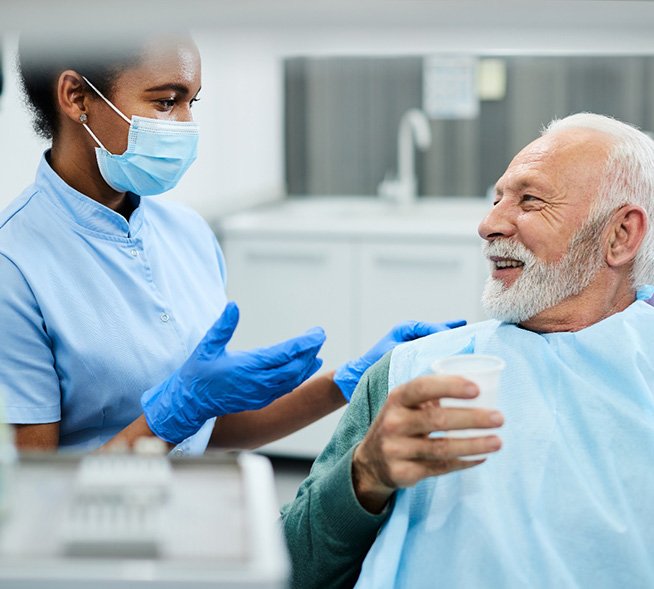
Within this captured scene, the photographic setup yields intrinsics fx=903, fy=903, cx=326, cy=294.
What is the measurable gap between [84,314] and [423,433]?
674 mm

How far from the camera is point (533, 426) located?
1.35 meters

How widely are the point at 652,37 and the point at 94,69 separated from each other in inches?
37.5

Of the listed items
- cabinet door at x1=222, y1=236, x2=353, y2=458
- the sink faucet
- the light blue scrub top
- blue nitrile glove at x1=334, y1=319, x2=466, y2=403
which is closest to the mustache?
blue nitrile glove at x1=334, y1=319, x2=466, y2=403

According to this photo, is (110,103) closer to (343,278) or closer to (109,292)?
(109,292)

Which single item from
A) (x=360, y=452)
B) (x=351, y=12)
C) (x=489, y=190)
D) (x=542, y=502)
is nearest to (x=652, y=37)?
(x=351, y=12)

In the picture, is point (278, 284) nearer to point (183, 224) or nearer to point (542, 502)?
point (183, 224)

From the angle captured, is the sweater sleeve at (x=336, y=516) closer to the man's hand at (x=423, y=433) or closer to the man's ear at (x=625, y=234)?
the man's hand at (x=423, y=433)

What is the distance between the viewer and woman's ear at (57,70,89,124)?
146 centimetres

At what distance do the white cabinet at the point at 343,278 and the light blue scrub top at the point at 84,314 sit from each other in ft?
5.80

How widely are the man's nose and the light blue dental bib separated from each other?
0.73ft

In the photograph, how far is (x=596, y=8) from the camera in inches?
27.0

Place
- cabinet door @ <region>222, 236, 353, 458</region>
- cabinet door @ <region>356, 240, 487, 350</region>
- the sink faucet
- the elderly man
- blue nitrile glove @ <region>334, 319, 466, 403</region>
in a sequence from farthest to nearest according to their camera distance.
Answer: the sink faucet
cabinet door @ <region>222, 236, 353, 458</region>
cabinet door @ <region>356, 240, 487, 350</region>
blue nitrile glove @ <region>334, 319, 466, 403</region>
the elderly man

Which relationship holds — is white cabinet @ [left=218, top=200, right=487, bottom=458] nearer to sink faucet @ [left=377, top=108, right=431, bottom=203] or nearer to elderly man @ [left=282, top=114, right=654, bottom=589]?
sink faucet @ [left=377, top=108, right=431, bottom=203]

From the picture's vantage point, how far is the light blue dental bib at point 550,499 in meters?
1.25
